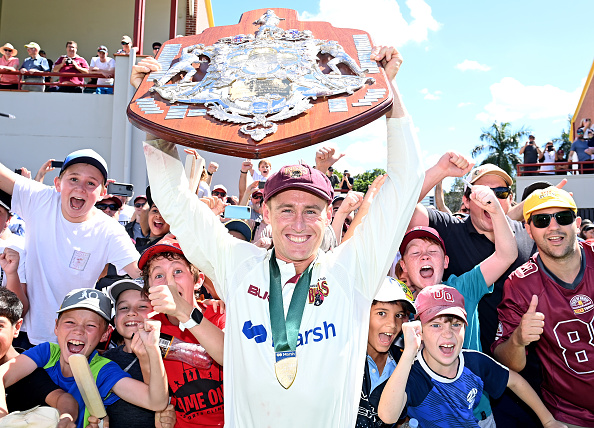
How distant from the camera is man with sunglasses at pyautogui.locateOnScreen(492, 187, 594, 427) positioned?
9.69 feet

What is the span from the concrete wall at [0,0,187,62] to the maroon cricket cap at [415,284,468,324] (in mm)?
16518

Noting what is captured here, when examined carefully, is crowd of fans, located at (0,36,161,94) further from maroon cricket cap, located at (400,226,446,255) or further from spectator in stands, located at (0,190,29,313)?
maroon cricket cap, located at (400,226,446,255)

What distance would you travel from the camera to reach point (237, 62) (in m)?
2.51

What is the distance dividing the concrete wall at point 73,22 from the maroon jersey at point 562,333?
54.4 ft

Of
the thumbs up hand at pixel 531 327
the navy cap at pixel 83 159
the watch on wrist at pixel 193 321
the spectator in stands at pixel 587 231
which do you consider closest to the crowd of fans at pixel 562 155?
the spectator in stands at pixel 587 231

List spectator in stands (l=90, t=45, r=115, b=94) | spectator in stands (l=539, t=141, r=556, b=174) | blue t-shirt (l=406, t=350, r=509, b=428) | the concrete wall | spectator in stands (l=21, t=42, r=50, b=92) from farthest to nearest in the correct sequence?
spectator in stands (l=539, t=141, r=556, b=174) < the concrete wall < spectator in stands (l=21, t=42, r=50, b=92) < spectator in stands (l=90, t=45, r=115, b=94) < blue t-shirt (l=406, t=350, r=509, b=428)

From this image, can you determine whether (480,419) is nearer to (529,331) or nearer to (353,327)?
(529,331)

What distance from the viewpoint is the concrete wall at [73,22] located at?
17.3m

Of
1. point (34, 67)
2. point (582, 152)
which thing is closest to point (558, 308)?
point (34, 67)

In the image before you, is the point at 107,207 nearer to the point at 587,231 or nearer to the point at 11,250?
the point at 11,250

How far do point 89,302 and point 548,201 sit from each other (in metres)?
2.94

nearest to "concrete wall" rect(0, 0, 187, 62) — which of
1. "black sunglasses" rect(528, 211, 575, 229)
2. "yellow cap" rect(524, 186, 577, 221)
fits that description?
"yellow cap" rect(524, 186, 577, 221)

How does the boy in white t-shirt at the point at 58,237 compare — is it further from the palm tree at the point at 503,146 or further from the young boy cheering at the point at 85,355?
the palm tree at the point at 503,146

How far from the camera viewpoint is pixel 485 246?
3.55 metres
